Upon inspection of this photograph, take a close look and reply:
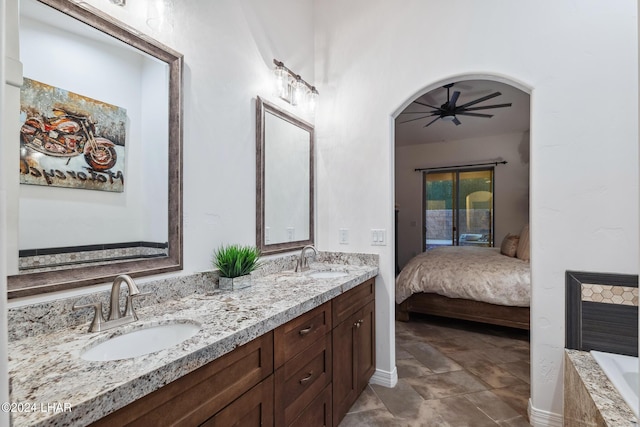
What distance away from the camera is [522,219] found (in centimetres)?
566

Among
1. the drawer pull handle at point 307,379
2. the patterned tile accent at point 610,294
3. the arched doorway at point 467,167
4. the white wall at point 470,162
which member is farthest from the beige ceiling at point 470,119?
the drawer pull handle at point 307,379

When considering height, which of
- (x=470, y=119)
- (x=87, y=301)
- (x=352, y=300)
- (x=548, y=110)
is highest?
(x=470, y=119)

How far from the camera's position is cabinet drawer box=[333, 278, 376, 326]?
5.74 ft

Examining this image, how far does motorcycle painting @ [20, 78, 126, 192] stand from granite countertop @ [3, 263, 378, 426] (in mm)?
523

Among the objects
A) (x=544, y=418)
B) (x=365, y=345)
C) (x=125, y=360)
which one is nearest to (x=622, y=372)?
(x=544, y=418)

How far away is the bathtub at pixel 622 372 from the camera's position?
1.31 metres

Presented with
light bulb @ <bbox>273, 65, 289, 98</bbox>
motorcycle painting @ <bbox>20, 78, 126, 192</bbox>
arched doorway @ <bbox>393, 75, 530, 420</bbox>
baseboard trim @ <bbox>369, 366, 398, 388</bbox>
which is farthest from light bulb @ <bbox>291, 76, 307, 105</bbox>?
baseboard trim @ <bbox>369, 366, 398, 388</bbox>

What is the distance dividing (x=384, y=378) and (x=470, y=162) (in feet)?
16.4

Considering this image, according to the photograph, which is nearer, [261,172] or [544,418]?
[544,418]

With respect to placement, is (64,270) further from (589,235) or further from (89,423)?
(589,235)

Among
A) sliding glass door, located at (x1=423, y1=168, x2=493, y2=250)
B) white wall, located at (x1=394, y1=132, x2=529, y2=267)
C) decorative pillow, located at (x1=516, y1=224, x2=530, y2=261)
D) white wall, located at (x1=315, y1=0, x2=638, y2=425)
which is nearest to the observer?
white wall, located at (x1=315, y1=0, x2=638, y2=425)

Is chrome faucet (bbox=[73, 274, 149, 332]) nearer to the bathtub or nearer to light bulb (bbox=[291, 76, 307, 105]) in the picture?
light bulb (bbox=[291, 76, 307, 105])

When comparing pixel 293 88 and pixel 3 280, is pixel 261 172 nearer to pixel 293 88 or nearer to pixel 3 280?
pixel 293 88

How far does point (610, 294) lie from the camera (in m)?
1.70
